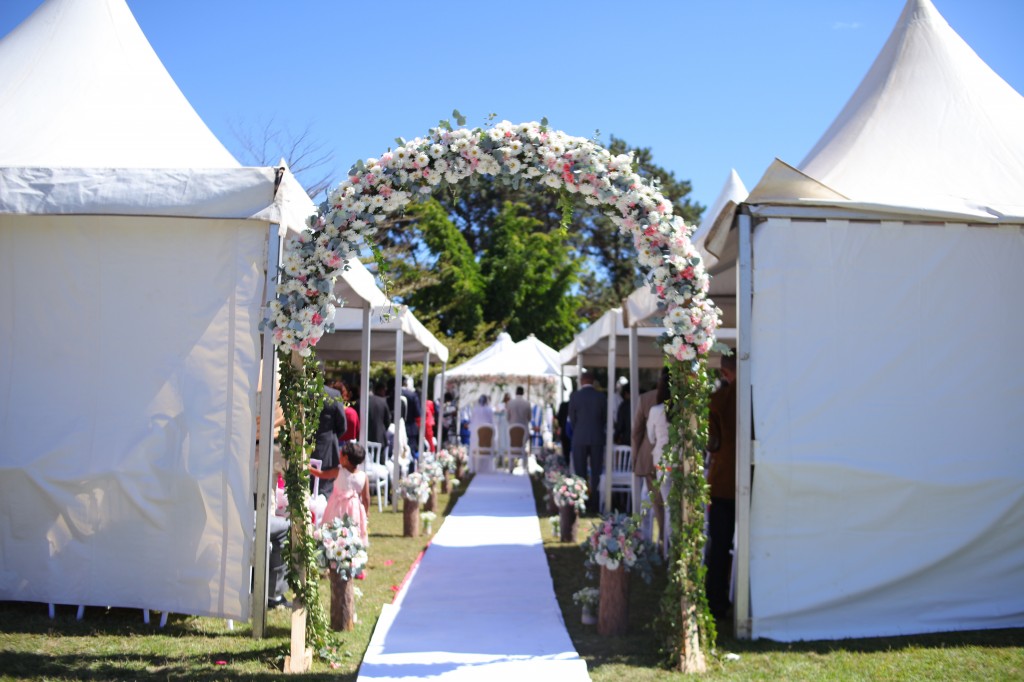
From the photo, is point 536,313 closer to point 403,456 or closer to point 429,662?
point 403,456

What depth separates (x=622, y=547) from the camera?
6348mm

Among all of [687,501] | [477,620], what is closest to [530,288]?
[477,620]

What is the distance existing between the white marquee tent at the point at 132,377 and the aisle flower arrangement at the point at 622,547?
7.65ft

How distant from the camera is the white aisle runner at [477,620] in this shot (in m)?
5.52

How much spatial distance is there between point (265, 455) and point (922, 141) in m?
5.48

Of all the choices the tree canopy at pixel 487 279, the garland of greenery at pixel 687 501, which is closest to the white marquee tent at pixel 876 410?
the garland of greenery at pixel 687 501

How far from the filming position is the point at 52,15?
326 inches

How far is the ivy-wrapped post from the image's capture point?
219 inches

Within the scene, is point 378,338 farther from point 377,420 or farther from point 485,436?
point 485,436

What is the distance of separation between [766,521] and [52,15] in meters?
7.41

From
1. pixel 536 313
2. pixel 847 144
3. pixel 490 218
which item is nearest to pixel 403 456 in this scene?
pixel 847 144

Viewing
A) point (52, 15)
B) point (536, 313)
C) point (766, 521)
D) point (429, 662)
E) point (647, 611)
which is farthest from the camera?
point (536, 313)

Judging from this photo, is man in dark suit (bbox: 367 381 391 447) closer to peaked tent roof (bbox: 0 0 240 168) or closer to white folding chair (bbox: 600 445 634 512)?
white folding chair (bbox: 600 445 634 512)

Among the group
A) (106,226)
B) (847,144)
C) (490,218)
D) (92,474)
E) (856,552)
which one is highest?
(490,218)
